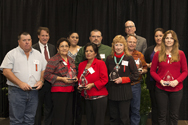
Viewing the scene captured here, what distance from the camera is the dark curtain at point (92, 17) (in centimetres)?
484

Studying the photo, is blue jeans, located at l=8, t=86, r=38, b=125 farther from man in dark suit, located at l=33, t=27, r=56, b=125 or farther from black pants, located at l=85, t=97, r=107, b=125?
black pants, located at l=85, t=97, r=107, b=125

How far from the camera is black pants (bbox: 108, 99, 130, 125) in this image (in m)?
3.06

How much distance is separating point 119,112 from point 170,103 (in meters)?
0.77

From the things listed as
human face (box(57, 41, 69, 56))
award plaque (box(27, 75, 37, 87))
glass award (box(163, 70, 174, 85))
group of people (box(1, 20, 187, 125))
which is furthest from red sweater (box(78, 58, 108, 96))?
glass award (box(163, 70, 174, 85))

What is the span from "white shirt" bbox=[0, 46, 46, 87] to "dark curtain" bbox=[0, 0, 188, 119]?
238 cm

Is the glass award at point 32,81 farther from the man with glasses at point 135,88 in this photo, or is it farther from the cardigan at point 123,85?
the man with glasses at point 135,88

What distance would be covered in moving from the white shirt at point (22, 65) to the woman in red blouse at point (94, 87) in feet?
2.21

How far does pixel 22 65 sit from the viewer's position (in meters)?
2.89

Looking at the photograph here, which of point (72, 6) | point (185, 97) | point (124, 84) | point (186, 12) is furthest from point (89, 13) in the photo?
point (185, 97)

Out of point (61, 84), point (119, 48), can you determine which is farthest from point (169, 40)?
point (61, 84)

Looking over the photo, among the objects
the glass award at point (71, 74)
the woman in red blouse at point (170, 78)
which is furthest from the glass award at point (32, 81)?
the woman in red blouse at point (170, 78)

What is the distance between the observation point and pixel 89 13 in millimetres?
5184

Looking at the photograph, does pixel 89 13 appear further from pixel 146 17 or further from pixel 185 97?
pixel 185 97

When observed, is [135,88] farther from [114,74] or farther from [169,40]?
[169,40]
